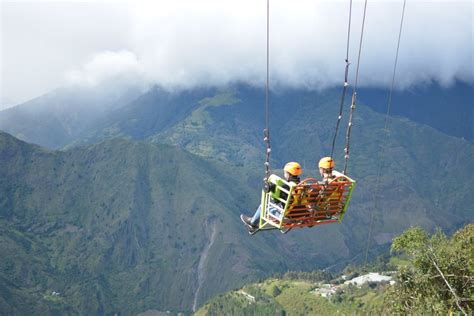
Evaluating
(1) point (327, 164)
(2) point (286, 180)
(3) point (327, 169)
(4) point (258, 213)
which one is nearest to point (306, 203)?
(2) point (286, 180)

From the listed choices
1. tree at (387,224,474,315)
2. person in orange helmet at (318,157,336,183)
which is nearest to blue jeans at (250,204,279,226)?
person in orange helmet at (318,157,336,183)

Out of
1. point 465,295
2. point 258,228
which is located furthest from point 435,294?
point 258,228

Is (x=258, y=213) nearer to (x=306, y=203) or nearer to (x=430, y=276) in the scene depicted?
(x=306, y=203)

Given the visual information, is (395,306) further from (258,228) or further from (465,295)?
(258,228)

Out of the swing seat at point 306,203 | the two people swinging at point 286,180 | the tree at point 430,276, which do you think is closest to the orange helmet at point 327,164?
the two people swinging at point 286,180

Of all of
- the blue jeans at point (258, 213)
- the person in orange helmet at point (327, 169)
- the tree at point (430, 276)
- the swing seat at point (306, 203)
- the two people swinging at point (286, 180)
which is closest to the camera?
the swing seat at point (306, 203)

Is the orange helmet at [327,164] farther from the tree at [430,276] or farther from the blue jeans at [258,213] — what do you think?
the tree at [430,276]
